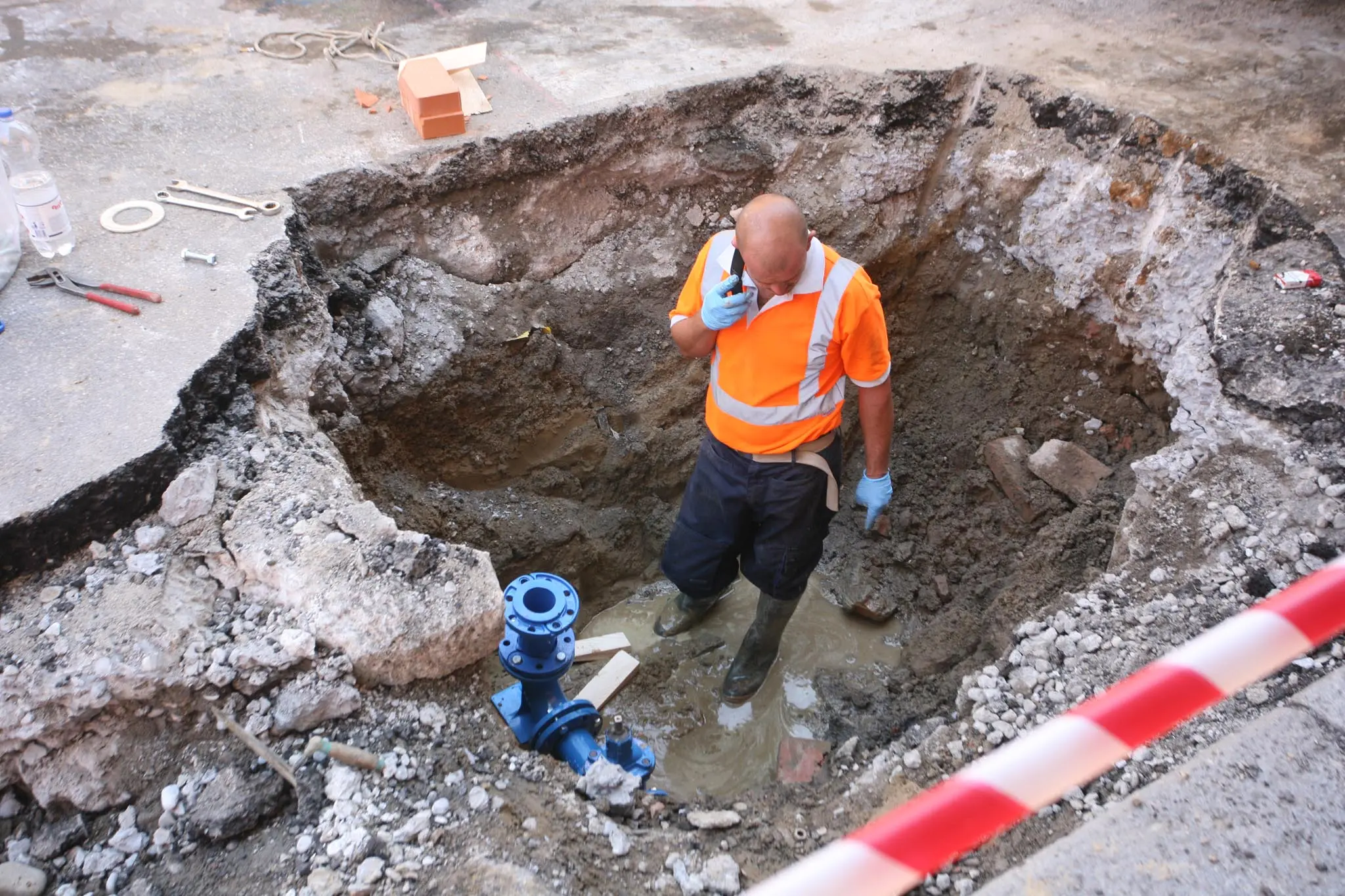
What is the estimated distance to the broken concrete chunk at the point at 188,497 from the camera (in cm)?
238

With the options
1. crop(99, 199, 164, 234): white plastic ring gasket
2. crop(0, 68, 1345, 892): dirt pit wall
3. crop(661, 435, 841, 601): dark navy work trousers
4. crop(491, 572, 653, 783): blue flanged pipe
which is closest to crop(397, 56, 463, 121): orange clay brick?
crop(0, 68, 1345, 892): dirt pit wall

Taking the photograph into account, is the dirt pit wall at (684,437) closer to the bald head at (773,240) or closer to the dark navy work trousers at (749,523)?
the dark navy work trousers at (749,523)

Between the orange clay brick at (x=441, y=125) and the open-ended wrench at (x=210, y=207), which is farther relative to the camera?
the orange clay brick at (x=441, y=125)

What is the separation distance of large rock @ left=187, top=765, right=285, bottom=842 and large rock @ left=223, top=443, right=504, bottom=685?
0.32 metres

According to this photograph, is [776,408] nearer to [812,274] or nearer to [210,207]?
[812,274]

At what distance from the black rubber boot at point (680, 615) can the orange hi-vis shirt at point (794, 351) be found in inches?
43.7

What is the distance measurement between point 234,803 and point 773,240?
194 cm

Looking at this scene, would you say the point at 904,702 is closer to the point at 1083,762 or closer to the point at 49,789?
the point at 1083,762

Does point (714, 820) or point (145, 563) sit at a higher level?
point (145, 563)

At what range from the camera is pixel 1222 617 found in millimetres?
2389

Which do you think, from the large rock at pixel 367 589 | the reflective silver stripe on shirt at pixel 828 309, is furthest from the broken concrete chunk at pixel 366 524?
the reflective silver stripe on shirt at pixel 828 309

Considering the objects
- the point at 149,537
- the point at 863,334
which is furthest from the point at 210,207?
the point at 863,334

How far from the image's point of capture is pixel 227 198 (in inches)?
130

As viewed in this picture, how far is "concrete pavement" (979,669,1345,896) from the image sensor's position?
68.5 inches
